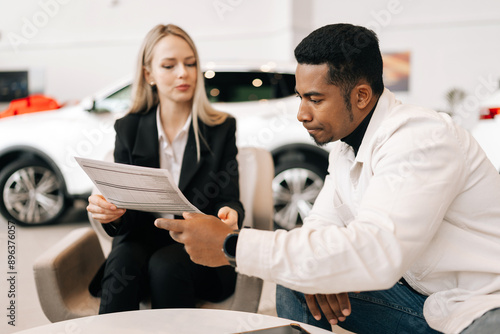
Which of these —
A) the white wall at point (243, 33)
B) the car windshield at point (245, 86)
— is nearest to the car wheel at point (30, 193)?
the car windshield at point (245, 86)

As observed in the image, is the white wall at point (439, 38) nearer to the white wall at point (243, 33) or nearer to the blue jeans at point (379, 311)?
the white wall at point (243, 33)

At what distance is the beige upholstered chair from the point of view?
1731mm

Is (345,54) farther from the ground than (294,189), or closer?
farther from the ground

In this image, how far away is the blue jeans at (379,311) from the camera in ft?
4.73

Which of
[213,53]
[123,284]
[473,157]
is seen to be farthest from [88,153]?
[213,53]

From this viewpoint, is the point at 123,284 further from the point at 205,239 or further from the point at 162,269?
the point at 205,239

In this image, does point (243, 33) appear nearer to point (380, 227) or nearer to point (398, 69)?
point (398, 69)

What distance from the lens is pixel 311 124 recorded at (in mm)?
1365

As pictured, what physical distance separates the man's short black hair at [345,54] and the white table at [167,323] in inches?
25.6

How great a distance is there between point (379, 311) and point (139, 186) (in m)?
0.81

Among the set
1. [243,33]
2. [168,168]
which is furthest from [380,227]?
[243,33]

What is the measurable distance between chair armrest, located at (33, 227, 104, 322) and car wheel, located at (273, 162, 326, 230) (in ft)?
8.11

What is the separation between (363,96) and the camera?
1353 mm

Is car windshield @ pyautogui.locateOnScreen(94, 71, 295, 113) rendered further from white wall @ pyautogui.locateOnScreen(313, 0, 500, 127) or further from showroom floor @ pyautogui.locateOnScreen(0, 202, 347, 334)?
white wall @ pyautogui.locateOnScreen(313, 0, 500, 127)
